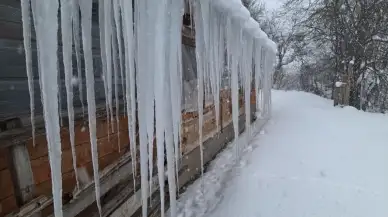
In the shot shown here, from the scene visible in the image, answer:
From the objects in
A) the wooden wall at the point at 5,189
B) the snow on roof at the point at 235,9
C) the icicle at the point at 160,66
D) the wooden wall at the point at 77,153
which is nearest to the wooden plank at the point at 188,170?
the wooden wall at the point at 77,153

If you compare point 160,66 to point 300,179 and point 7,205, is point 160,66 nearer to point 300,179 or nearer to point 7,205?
point 7,205

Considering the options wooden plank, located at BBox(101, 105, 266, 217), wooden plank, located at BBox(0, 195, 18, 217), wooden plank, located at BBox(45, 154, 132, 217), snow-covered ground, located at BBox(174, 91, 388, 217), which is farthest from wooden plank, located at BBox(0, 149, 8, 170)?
snow-covered ground, located at BBox(174, 91, 388, 217)

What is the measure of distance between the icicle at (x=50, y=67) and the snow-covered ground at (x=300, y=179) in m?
2.45

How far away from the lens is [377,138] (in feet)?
20.2

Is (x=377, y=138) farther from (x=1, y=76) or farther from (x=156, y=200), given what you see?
(x=1, y=76)

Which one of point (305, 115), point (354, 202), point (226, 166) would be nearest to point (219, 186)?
point (226, 166)

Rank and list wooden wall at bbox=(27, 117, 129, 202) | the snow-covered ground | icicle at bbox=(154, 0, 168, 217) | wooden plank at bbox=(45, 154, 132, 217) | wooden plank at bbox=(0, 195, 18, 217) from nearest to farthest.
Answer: icicle at bbox=(154, 0, 168, 217) < wooden plank at bbox=(0, 195, 18, 217) < wooden wall at bbox=(27, 117, 129, 202) < wooden plank at bbox=(45, 154, 132, 217) < the snow-covered ground

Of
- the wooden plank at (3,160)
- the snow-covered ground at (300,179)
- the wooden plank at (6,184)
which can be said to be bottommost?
the snow-covered ground at (300,179)

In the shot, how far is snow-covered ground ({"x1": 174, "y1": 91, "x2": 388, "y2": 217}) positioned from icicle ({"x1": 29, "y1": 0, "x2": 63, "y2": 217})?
8.03ft

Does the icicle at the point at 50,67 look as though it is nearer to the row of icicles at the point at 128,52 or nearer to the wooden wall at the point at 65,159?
the row of icicles at the point at 128,52

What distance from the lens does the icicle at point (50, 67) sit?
1088 millimetres

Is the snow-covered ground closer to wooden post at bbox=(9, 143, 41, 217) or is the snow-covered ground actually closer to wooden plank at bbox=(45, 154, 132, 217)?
wooden plank at bbox=(45, 154, 132, 217)

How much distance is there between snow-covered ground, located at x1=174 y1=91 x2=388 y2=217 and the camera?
3.39 metres

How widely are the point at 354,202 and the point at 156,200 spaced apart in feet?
6.49
